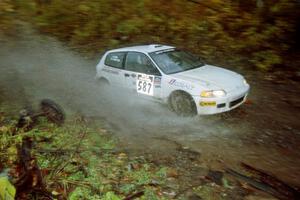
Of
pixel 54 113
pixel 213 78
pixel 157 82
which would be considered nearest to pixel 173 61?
pixel 157 82

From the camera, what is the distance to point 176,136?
7.71 meters

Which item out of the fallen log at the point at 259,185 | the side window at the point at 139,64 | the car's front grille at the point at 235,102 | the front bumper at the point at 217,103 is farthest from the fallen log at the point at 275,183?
the side window at the point at 139,64

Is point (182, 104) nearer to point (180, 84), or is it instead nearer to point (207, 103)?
point (180, 84)

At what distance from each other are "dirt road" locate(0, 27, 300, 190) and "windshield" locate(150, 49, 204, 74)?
94 centimetres

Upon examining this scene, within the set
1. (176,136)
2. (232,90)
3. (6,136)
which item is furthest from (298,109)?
(6,136)

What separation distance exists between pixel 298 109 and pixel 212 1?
6.92m

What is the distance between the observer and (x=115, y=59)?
988cm

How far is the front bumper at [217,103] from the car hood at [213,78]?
0.49 ft

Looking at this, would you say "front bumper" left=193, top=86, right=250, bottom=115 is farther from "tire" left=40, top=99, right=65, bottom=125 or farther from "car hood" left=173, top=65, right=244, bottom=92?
"tire" left=40, top=99, right=65, bottom=125

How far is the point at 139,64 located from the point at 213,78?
1863 millimetres

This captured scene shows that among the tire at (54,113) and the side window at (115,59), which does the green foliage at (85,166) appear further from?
the side window at (115,59)

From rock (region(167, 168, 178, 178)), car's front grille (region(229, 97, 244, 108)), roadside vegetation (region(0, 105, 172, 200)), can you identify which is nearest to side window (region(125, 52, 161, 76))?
car's front grille (region(229, 97, 244, 108))

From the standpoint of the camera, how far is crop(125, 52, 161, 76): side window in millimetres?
8836

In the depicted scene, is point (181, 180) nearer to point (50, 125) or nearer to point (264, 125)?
point (264, 125)
